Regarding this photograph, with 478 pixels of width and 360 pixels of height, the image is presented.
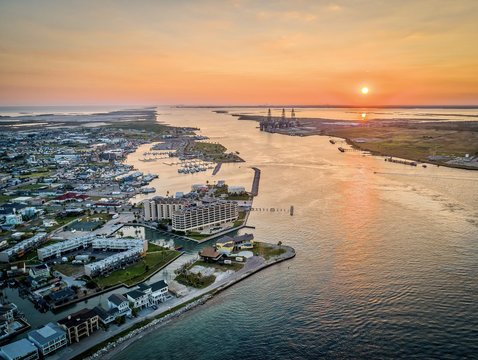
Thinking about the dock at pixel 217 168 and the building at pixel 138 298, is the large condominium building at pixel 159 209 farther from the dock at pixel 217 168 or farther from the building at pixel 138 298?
the dock at pixel 217 168

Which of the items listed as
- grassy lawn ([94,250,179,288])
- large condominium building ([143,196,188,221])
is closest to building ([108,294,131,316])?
grassy lawn ([94,250,179,288])

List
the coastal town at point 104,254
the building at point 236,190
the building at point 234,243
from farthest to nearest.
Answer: the building at point 236,190 < the building at point 234,243 < the coastal town at point 104,254

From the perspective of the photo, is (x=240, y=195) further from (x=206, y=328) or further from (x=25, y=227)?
(x=206, y=328)

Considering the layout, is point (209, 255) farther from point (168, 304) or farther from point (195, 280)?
point (168, 304)

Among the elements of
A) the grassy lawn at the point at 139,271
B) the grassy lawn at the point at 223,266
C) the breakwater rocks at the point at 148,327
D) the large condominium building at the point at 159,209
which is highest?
the large condominium building at the point at 159,209

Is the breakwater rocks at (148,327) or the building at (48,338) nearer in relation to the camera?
the building at (48,338)

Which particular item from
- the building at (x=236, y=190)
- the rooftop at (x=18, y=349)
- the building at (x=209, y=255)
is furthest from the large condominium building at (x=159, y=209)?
the rooftop at (x=18, y=349)

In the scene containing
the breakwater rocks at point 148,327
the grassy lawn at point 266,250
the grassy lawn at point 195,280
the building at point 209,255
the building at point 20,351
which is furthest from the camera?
the grassy lawn at point 266,250
